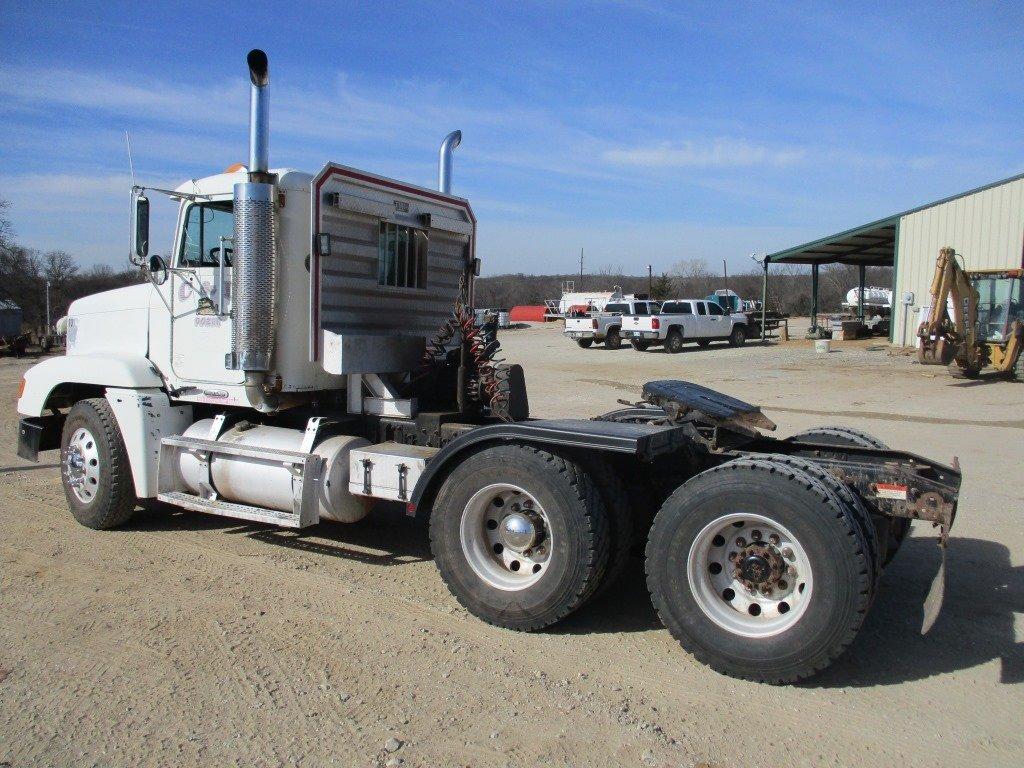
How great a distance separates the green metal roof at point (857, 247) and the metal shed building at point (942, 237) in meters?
0.04

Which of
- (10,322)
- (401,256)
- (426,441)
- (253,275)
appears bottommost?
(426,441)

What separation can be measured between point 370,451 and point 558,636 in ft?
6.21

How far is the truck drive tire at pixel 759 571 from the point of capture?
3.80 m

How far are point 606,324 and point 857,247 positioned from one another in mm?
11115

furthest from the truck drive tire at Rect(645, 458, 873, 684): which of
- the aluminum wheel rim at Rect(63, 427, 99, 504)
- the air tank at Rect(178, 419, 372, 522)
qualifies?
the aluminum wheel rim at Rect(63, 427, 99, 504)

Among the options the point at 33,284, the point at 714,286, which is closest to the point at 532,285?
the point at 714,286

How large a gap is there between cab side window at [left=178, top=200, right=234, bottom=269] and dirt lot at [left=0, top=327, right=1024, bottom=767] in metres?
2.24

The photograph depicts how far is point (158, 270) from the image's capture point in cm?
638

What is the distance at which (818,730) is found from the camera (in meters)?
3.58

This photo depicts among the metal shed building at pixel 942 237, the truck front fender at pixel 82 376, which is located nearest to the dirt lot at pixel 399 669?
the truck front fender at pixel 82 376

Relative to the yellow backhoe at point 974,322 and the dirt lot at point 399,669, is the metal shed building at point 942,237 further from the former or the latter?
the dirt lot at point 399,669

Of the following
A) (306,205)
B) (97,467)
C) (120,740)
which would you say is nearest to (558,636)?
(120,740)

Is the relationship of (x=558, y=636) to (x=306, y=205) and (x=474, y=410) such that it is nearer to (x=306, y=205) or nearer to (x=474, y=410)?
(x=474, y=410)

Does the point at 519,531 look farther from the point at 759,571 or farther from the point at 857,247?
the point at 857,247
